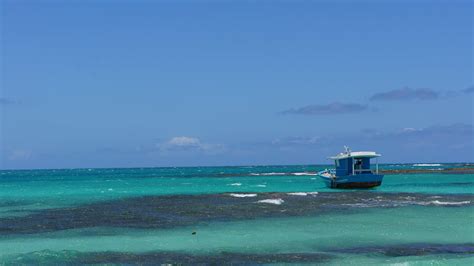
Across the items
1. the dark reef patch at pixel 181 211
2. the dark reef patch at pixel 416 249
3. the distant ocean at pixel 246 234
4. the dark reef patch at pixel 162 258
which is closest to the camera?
the dark reef patch at pixel 162 258

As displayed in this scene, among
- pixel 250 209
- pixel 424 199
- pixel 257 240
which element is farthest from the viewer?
pixel 424 199

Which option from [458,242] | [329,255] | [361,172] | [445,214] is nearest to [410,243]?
[458,242]

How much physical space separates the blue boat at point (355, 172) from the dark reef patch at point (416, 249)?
3180 cm

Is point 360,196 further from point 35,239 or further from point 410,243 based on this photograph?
point 35,239

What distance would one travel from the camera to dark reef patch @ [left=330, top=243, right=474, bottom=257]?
19.4 metres

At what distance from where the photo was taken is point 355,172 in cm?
5397

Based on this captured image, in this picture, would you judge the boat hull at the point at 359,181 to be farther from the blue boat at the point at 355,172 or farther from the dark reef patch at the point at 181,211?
the dark reef patch at the point at 181,211

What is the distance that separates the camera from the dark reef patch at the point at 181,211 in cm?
2881

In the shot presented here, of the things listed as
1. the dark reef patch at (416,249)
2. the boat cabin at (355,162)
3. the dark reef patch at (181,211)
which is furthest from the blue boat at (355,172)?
the dark reef patch at (416,249)

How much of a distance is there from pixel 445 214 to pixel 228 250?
15305mm

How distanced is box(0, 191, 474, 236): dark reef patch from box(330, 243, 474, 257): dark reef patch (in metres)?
10.7

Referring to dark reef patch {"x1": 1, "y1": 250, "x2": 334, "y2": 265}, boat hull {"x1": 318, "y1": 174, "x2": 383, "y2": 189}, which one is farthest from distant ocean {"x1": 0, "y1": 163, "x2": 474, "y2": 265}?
boat hull {"x1": 318, "y1": 174, "x2": 383, "y2": 189}

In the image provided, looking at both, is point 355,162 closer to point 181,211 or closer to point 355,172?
point 355,172

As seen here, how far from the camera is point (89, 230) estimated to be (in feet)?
86.4
